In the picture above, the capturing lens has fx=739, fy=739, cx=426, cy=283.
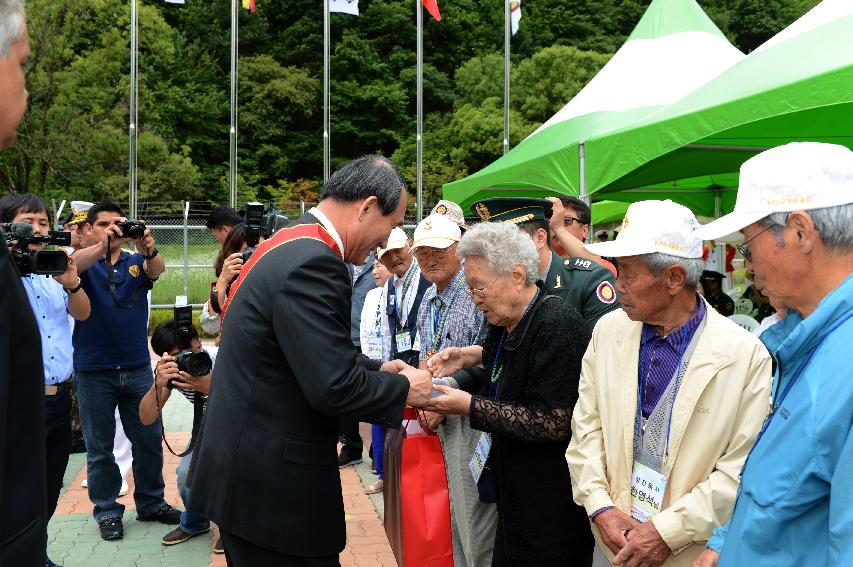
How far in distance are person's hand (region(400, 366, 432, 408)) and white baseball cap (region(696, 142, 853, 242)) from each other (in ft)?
4.07

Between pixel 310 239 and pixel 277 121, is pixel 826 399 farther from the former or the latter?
pixel 277 121

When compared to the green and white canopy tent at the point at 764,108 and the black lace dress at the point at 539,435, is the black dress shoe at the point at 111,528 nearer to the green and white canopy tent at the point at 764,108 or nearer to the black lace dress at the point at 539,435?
the black lace dress at the point at 539,435

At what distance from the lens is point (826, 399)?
135cm

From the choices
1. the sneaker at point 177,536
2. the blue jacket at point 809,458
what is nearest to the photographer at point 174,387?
the sneaker at point 177,536

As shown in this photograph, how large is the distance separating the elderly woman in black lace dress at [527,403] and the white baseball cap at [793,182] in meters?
1.10

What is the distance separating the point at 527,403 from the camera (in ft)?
8.91

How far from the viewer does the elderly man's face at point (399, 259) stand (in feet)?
18.0

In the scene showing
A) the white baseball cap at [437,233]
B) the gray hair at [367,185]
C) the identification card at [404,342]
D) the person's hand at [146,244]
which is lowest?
the identification card at [404,342]

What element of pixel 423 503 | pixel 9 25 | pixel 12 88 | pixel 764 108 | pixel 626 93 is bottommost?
pixel 423 503

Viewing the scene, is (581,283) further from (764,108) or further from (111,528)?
(111,528)

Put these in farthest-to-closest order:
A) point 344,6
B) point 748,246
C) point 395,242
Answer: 1. point 344,6
2. point 395,242
3. point 748,246

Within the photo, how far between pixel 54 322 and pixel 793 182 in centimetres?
446

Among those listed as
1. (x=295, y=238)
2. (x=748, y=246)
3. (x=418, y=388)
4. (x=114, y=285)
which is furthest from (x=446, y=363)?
(x=114, y=285)

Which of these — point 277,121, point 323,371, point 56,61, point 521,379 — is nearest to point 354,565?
point 521,379
